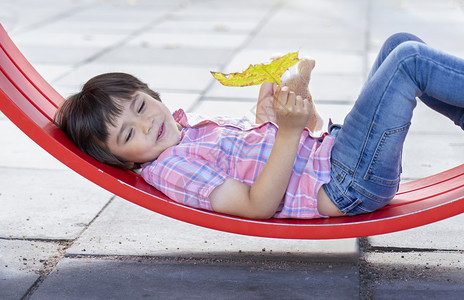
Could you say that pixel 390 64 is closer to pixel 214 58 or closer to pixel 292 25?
pixel 214 58

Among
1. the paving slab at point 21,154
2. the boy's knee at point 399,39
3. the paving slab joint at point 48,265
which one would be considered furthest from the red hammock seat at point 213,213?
the paving slab at point 21,154

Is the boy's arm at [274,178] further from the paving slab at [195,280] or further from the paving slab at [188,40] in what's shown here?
the paving slab at [188,40]

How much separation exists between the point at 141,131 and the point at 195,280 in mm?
633

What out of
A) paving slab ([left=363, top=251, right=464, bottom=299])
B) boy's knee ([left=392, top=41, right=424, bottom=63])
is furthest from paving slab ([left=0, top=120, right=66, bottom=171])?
boy's knee ([left=392, top=41, right=424, bottom=63])

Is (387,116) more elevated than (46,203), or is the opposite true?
(387,116)

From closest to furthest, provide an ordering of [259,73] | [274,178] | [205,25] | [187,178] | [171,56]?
[259,73] → [274,178] → [187,178] → [171,56] → [205,25]

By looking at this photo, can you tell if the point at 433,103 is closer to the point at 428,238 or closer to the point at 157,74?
the point at 428,238

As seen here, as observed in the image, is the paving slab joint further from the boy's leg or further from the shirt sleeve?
the boy's leg

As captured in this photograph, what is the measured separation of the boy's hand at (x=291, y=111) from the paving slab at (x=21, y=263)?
3.86ft

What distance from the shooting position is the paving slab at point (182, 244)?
3.14 meters

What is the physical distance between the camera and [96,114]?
2.88 m

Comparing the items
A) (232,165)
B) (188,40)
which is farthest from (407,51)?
(188,40)

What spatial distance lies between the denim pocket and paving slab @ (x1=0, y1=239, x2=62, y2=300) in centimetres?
139

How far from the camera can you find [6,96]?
8.90ft
